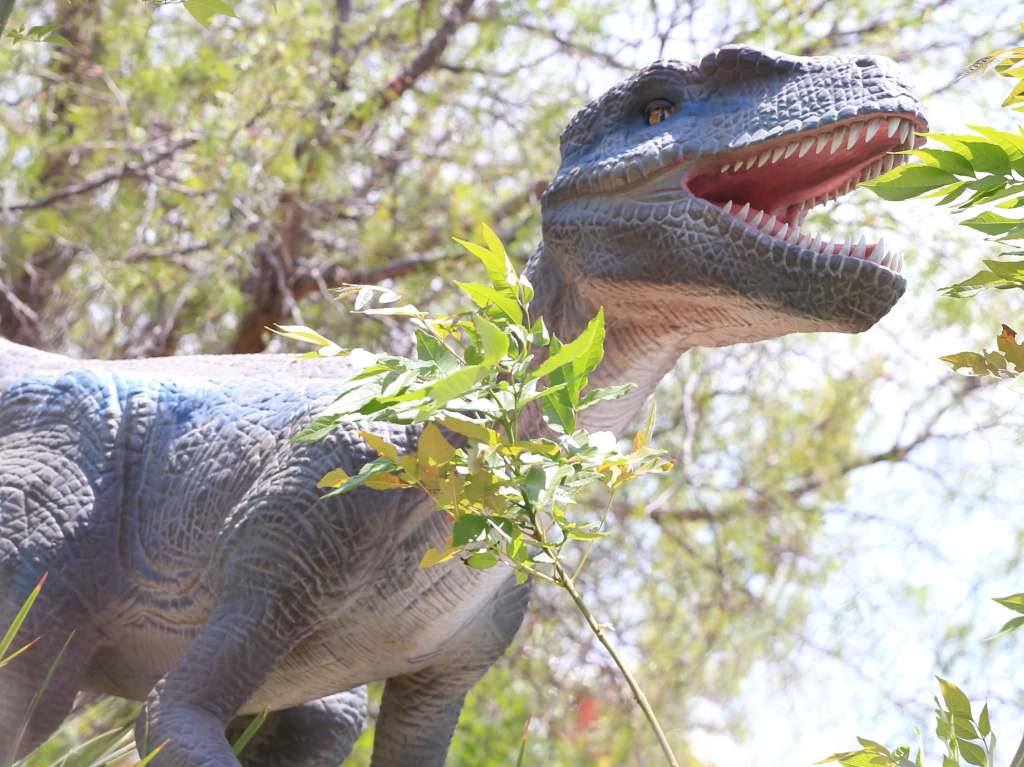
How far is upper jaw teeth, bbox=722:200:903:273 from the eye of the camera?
1952 mm

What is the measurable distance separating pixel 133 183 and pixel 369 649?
3.80 metres

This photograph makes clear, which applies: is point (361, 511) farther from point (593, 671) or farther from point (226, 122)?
point (593, 671)

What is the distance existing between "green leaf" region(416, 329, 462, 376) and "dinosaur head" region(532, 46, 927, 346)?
0.48 metres

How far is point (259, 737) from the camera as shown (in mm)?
2881

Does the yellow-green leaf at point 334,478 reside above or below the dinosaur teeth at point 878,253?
below

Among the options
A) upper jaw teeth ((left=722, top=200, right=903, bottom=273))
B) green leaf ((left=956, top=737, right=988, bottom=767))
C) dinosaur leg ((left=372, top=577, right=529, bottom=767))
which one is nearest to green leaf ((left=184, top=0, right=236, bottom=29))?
upper jaw teeth ((left=722, top=200, right=903, bottom=273))

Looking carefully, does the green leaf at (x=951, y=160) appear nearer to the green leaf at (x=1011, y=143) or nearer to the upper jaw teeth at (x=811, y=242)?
the green leaf at (x=1011, y=143)

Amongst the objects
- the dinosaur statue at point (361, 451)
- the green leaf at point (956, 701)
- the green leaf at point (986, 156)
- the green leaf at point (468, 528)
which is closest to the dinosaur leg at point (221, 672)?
the dinosaur statue at point (361, 451)

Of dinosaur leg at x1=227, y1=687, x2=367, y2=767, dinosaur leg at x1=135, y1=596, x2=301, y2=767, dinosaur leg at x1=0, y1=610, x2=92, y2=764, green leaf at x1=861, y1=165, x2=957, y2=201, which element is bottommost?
dinosaur leg at x1=227, y1=687, x2=367, y2=767

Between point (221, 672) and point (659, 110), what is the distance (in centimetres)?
109

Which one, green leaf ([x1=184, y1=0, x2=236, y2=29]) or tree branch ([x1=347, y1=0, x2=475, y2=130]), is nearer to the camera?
green leaf ([x1=184, y1=0, x2=236, y2=29])

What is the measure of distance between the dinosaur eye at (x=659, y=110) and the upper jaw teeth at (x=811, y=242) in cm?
19

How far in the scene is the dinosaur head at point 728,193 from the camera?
77.2 inches

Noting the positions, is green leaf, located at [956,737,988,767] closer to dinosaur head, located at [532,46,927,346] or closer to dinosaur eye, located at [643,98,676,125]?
dinosaur head, located at [532,46,927,346]
